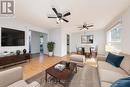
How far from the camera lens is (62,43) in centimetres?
754

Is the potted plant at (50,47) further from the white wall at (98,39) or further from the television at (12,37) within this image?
the white wall at (98,39)

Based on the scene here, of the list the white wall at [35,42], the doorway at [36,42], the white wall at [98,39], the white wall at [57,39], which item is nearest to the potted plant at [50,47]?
the white wall at [57,39]

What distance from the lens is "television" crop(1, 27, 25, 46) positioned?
Answer: 425 cm

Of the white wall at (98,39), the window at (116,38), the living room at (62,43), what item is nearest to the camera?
the living room at (62,43)

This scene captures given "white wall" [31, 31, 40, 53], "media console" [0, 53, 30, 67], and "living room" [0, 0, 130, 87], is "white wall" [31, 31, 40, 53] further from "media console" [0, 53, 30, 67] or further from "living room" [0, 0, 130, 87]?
"media console" [0, 53, 30, 67]

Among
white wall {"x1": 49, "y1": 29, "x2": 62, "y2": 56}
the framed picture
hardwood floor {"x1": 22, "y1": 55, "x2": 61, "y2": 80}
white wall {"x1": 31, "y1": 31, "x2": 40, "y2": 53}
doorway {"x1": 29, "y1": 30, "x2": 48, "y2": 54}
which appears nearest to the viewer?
hardwood floor {"x1": 22, "y1": 55, "x2": 61, "y2": 80}

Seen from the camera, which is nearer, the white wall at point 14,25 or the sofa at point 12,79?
the sofa at point 12,79

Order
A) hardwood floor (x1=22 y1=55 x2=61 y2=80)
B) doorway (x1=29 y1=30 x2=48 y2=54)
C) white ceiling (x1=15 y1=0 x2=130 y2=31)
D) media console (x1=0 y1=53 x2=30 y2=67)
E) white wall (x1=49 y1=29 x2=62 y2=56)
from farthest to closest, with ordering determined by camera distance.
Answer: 1. doorway (x1=29 y1=30 x2=48 y2=54)
2. white wall (x1=49 y1=29 x2=62 y2=56)
3. media console (x1=0 y1=53 x2=30 y2=67)
4. hardwood floor (x1=22 y1=55 x2=61 y2=80)
5. white ceiling (x1=15 y1=0 x2=130 y2=31)

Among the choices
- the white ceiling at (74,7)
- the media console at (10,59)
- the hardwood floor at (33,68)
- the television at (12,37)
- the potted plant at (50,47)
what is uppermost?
the white ceiling at (74,7)

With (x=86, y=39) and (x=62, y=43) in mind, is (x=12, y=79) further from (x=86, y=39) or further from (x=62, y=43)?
(x=86, y=39)

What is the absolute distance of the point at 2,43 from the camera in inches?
165

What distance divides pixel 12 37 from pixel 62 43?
3.78 meters

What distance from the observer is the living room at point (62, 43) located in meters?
2.33

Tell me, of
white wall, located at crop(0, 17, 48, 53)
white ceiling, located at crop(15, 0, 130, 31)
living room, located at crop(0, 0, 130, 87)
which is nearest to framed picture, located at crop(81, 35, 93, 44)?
living room, located at crop(0, 0, 130, 87)
